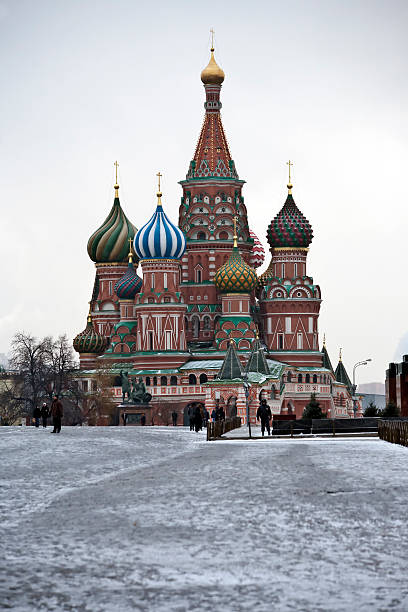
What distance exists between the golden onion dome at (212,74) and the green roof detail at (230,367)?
23.3 m

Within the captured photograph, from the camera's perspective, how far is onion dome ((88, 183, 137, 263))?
3728 inches

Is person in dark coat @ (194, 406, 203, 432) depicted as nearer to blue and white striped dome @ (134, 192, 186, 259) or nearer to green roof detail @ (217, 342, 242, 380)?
green roof detail @ (217, 342, 242, 380)

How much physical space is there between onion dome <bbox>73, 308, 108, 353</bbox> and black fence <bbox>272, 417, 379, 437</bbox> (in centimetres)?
5178

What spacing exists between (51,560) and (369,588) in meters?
2.42

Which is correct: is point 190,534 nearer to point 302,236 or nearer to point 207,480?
point 207,480

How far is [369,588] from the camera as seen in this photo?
8312mm

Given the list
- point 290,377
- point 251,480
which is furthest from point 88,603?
point 290,377

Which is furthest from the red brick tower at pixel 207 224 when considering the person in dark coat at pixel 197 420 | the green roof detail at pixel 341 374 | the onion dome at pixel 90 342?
the person in dark coat at pixel 197 420

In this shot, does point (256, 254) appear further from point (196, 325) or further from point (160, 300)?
point (160, 300)

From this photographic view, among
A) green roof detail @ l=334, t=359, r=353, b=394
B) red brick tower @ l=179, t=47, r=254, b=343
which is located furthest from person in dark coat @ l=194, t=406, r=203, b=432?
green roof detail @ l=334, t=359, r=353, b=394

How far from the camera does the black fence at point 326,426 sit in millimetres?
40062

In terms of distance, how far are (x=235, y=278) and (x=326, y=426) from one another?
4465 cm

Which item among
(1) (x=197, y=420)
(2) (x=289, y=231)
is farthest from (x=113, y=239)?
(1) (x=197, y=420)

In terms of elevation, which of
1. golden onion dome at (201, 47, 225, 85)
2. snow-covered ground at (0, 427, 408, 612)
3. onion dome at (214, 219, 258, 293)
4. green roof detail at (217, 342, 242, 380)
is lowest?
snow-covered ground at (0, 427, 408, 612)
